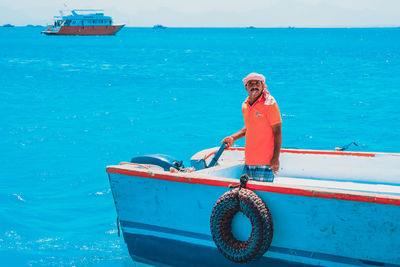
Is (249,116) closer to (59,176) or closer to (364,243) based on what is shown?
(364,243)

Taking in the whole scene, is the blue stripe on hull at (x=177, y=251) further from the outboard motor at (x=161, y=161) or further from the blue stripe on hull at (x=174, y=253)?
the outboard motor at (x=161, y=161)

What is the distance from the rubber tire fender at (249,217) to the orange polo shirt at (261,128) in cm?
65

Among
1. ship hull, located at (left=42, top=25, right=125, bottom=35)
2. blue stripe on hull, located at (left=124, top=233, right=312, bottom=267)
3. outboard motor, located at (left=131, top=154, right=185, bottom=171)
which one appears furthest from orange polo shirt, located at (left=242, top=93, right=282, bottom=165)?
ship hull, located at (left=42, top=25, right=125, bottom=35)

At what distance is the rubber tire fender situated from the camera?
4.85 meters

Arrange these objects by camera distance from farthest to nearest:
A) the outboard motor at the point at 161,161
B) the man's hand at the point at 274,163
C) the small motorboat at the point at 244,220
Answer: the outboard motor at the point at 161,161 → the man's hand at the point at 274,163 → the small motorboat at the point at 244,220

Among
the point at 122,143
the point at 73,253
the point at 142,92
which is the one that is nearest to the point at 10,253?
the point at 73,253

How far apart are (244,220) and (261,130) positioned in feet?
3.29

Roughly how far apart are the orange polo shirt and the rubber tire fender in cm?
65

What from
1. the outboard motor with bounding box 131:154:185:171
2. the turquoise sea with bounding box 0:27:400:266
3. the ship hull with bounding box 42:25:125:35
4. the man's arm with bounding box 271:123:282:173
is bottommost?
the turquoise sea with bounding box 0:27:400:266

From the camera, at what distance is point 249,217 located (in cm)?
493

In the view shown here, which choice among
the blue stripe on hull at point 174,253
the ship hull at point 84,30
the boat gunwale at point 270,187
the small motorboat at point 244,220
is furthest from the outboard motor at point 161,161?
the ship hull at point 84,30

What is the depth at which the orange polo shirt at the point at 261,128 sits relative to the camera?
518cm

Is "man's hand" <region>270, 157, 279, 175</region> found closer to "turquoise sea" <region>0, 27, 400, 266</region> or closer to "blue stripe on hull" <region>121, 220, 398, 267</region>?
"blue stripe on hull" <region>121, 220, 398, 267</region>

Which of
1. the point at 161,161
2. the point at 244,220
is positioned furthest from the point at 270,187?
the point at 161,161
